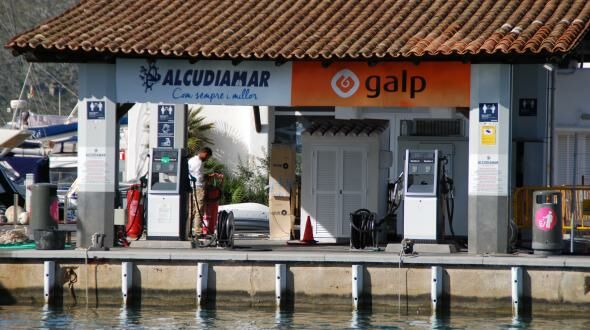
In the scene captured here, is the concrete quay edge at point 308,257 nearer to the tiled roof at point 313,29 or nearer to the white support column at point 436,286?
the white support column at point 436,286

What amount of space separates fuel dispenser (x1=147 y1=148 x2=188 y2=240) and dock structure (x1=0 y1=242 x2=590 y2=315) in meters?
1.25

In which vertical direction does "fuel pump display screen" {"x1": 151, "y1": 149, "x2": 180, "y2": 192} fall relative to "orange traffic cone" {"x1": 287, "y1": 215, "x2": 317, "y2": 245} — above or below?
above

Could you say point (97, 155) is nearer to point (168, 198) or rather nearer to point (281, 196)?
point (168, 198)

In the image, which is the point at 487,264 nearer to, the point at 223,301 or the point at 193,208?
the point at 223,301

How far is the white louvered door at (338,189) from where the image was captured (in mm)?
27906

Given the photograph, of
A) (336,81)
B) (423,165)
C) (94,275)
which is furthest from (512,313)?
(94,275)

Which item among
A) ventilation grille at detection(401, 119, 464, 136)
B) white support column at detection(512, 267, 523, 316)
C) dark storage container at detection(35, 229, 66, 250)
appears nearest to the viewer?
white support column at detection(512, 267, 523, 316)

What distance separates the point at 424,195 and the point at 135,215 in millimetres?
5992

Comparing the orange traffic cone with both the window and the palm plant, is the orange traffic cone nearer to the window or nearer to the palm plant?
the window

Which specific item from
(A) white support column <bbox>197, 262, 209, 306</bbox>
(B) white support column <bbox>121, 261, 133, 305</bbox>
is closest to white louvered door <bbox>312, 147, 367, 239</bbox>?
(A) white support column <bbox>197, 262, 209, 306</bbox>

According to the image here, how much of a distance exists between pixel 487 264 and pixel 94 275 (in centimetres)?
681

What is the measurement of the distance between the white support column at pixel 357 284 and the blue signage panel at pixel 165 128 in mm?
9458

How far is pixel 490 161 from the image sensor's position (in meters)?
24.1

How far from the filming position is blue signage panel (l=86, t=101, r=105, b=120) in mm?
25219
